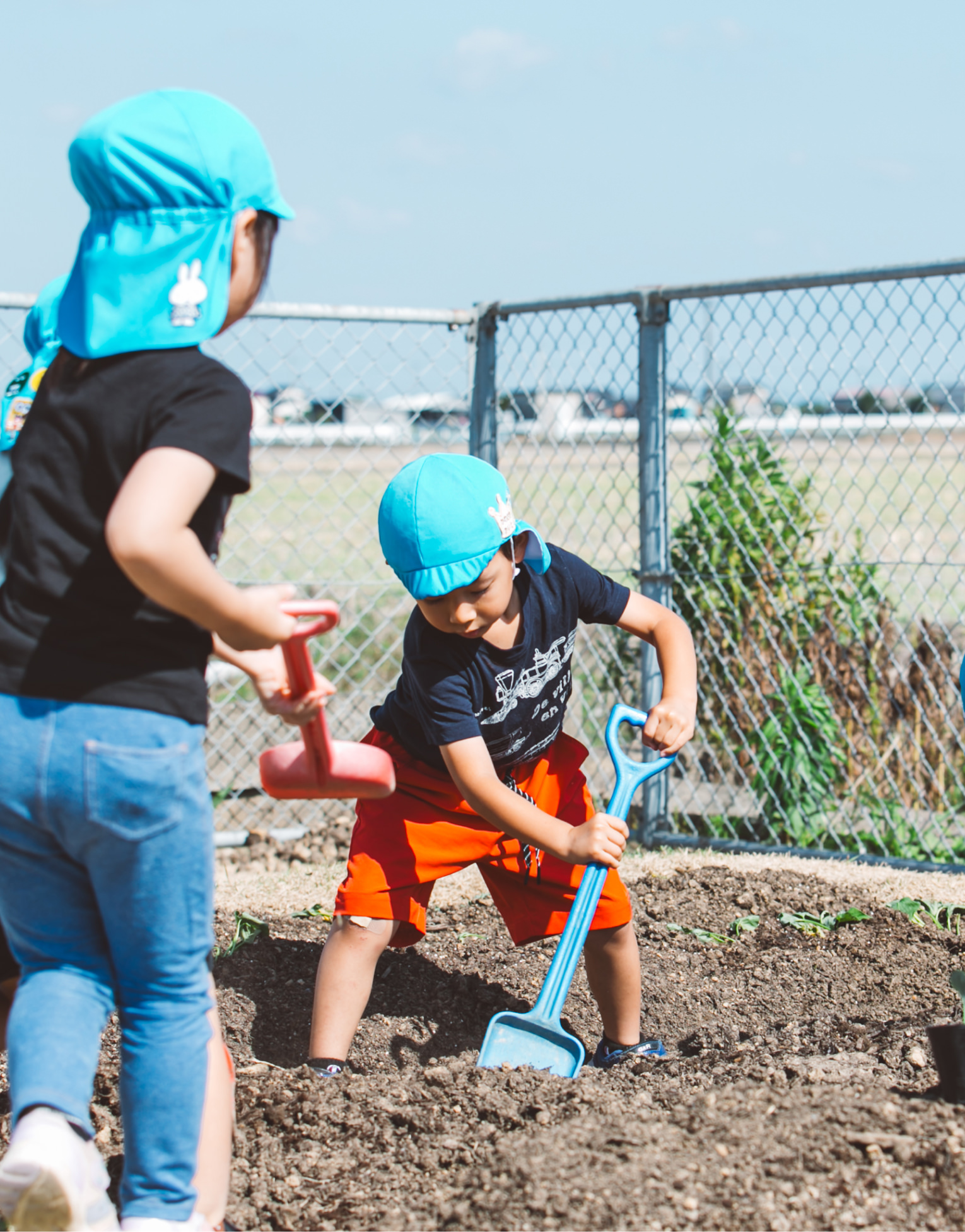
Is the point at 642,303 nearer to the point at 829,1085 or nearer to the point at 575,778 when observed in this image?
the point at 575,778

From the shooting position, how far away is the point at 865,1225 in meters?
1.52

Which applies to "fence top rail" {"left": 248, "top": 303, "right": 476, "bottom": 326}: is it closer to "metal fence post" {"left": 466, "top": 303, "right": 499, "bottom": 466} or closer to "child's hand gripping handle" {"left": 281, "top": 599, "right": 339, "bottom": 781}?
"metal fence post" {"left": 466, "top": 303, "right": 499, "bottom": 466}

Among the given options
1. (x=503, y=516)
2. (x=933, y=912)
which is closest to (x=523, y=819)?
(x=503, y=516)

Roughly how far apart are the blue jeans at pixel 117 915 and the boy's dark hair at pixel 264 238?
22.8 inches

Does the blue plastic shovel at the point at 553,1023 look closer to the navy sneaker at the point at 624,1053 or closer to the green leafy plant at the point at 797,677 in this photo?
the navy sneaker at the point at 624,1053

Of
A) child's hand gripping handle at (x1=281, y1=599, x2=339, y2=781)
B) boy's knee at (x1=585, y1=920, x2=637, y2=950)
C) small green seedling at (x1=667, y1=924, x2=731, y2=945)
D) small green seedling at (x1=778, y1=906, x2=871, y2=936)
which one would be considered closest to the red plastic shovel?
child's hand gripping handle at (x1=281, y1=599, x2=339, y2=781)

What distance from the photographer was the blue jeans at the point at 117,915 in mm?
1423

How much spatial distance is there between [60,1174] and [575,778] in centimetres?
148

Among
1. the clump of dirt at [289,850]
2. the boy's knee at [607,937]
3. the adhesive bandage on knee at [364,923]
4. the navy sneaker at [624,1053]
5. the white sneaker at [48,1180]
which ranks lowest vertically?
the clump of dirt at [289,850]

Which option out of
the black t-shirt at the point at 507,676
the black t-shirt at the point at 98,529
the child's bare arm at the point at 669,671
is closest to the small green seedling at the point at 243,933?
the black t-shirt at the point at 507,676

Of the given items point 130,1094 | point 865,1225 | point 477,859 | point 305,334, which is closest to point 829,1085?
point 865,1225

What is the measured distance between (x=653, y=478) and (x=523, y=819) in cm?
207

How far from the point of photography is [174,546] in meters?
1.34

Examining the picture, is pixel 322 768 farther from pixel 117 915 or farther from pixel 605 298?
pixel 605 298
